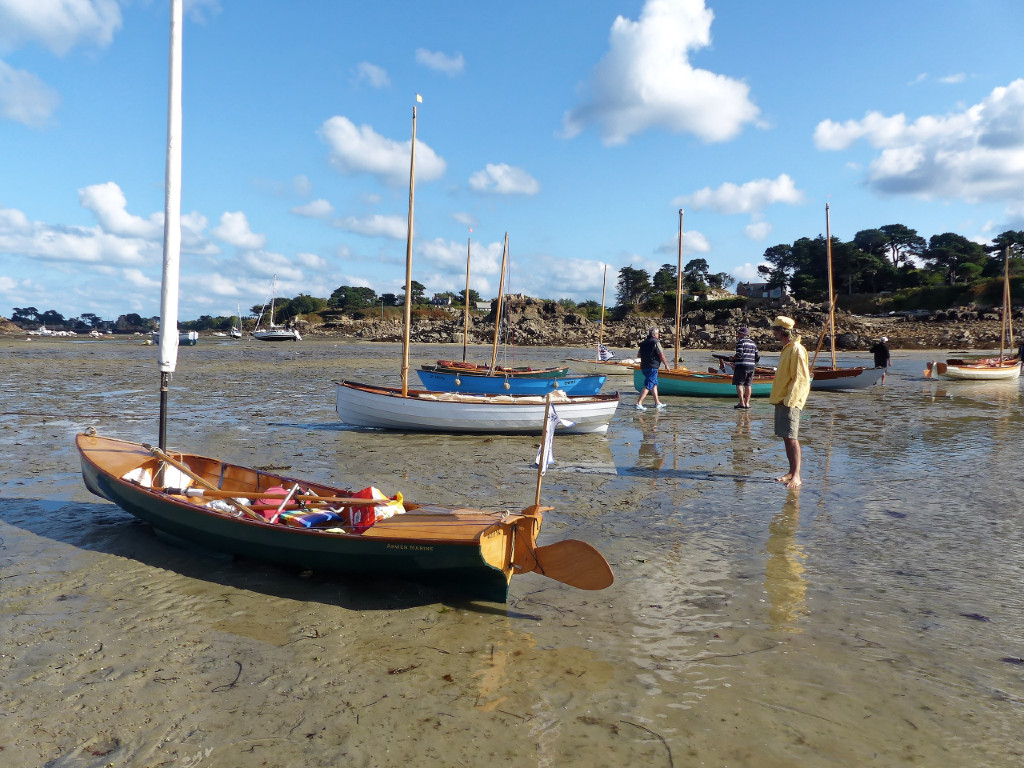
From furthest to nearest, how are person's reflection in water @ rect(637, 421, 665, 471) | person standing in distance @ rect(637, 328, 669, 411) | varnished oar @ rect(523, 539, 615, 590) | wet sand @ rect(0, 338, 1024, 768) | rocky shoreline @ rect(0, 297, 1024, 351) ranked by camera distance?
rocky shoreline @ rect(0, 297, 1024, 351), person standing in distance @ rect(637, 328, 669, 411), person's reflection in water @ rect(637, 421, 665, 471), varnished oar @ rect(523, 539, 615, 590), wet sand @ rect(0, 338, 1024, 768)

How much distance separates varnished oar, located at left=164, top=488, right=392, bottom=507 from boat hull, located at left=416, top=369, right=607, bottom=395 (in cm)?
1291

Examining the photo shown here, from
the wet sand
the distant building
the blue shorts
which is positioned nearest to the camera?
the wet sand

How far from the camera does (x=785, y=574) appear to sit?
20.6 feet

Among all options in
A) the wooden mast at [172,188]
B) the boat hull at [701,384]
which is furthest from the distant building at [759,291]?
the wooden mast at [172,188]

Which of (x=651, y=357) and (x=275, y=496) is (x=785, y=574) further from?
(x=651, y=357)

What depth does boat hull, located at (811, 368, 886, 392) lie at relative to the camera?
76.1ft

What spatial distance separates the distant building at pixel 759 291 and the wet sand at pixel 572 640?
281ft

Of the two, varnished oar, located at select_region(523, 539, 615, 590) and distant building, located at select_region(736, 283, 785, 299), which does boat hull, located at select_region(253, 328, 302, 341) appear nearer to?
distant building, located at select_region(736, 283, 785, 299)

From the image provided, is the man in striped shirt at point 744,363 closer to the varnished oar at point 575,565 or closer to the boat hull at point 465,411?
the boat hull at point 465,411

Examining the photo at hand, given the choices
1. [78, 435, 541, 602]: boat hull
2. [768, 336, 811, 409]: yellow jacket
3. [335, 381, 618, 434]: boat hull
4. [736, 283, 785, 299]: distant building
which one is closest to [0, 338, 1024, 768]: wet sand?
[78, 435, 541, 602]: boat hull

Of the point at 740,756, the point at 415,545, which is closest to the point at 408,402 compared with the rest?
the point at 415,545

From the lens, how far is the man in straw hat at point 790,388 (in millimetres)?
9117

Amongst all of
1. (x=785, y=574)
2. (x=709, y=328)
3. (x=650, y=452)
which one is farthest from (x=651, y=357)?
(x=709, y=328)

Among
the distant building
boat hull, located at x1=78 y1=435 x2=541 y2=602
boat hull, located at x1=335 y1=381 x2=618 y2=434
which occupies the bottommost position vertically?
boat hull, located at x1=78 y1=435 x2=541 y2=602
